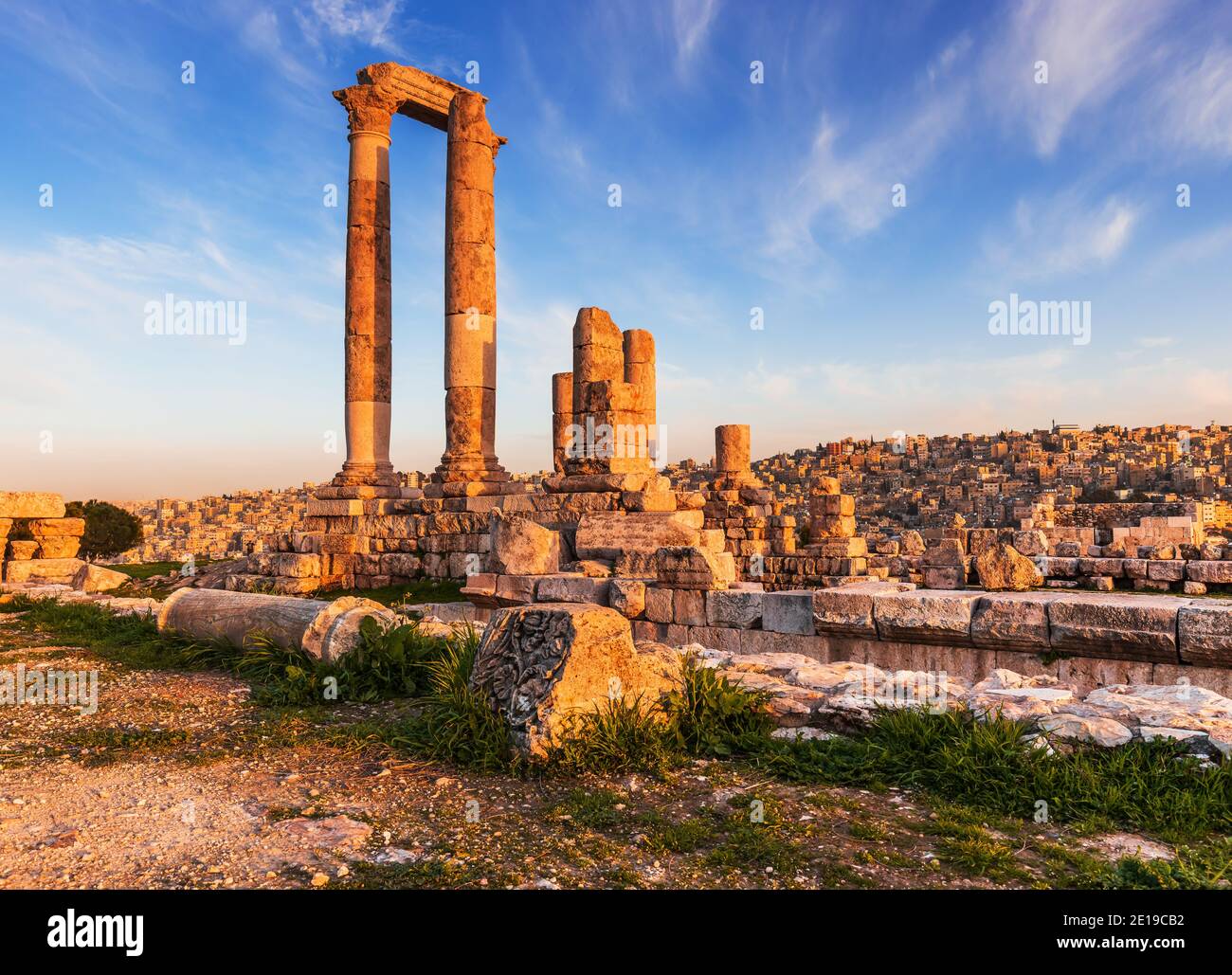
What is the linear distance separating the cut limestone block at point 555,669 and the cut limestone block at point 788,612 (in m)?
3.03

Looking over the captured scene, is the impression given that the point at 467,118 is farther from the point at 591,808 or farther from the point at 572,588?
the point at 591,808

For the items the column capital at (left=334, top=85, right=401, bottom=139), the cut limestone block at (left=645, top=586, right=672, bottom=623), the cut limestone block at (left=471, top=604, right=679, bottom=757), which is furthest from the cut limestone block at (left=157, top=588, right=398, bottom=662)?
the column capital at (left=334, top=85, right=401, bottom=139)

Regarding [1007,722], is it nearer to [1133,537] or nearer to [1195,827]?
[1195,827]

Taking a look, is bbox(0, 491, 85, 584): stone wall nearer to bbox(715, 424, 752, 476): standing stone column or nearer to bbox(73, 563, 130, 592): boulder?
bbox(73, 563, 130, 592): boulder

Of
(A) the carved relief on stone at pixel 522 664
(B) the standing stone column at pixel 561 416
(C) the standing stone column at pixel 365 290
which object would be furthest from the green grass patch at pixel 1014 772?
(C) the standing stone column at pixel 365 290

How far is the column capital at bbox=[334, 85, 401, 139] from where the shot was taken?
666 inches

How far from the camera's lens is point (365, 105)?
Result: 16938 mm

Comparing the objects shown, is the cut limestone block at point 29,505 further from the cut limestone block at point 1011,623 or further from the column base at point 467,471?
the cut limestone block at point 1011,623

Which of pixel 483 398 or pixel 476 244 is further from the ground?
pixel 476 244
